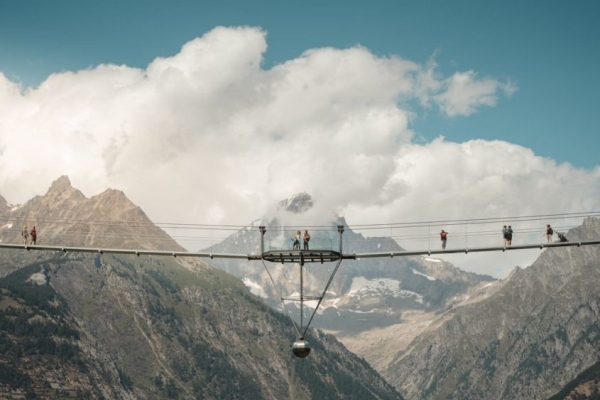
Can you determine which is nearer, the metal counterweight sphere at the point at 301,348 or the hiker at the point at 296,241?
the metal counterweight sphere at the point at 301,348

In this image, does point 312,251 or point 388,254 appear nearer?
point 312,251

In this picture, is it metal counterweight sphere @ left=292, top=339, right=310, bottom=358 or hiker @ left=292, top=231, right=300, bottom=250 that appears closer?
metal counterweight sphere @ left=292, top=339, right=310, bottom=358

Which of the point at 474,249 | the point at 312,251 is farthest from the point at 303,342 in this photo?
the point at 474,249

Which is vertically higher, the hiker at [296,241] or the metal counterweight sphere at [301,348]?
the hiker at [296,241]

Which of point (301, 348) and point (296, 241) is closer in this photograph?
point (301, 348)

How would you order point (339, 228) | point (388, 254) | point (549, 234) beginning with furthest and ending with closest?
point (549, 234), point (388, 254), point (339, 228)

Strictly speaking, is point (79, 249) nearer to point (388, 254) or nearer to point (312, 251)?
point (312, 251)

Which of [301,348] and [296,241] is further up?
[296,241]

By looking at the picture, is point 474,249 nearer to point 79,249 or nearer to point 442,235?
point 442,235

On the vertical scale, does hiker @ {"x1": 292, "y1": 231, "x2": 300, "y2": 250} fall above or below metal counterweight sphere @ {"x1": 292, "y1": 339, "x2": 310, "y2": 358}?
above

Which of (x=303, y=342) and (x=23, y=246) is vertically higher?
(x=23, y=246)

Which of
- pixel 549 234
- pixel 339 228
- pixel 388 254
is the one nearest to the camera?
pixel 339 228
